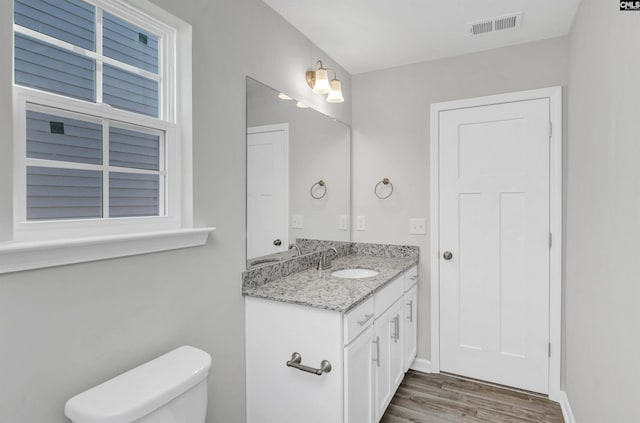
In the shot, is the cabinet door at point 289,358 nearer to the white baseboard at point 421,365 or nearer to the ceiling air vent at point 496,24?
the white baseboard at point 421,365

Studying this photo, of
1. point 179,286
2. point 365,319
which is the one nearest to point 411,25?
point 365,319

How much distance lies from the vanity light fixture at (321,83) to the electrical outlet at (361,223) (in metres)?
1.00

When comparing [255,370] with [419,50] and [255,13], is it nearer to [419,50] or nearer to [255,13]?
[255,13]

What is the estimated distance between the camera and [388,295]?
218 centimetres

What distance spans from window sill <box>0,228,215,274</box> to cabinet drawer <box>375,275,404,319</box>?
1041 millimetres

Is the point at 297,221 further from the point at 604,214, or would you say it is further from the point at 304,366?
the point at 604,214

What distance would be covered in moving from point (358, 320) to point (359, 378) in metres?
0.30

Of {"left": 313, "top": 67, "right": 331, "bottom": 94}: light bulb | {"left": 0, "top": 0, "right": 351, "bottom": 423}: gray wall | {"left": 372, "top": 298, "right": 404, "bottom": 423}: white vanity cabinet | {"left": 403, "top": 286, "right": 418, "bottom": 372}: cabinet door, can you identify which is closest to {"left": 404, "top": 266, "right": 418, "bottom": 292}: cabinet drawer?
{"left": 403, "top": 286, "right": 418, "bottom": 372}: cabinet door

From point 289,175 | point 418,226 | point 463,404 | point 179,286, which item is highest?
point 289,175

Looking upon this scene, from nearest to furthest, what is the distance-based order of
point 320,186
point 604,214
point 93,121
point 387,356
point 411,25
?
1. point 93,121
2. point 604,214
3. point 387,356
4. point 411,25
5. point 320,186

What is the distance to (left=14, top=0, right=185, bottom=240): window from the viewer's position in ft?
3.63

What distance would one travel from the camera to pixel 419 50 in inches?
102

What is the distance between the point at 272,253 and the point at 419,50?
1.80 meters

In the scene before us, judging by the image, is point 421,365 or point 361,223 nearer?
point 421,365
